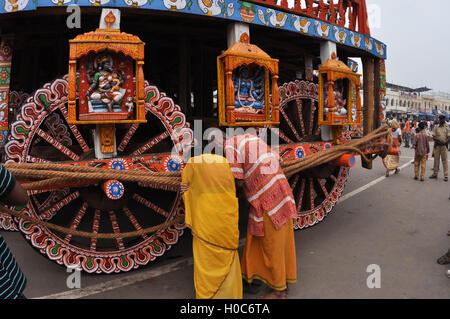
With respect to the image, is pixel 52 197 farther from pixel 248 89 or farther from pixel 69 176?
pixel 248 89

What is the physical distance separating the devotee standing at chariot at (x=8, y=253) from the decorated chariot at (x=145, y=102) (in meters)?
0.75

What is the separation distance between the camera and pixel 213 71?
6.82 metres

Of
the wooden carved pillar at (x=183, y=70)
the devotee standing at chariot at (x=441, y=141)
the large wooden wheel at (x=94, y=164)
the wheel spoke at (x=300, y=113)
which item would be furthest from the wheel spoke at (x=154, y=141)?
the devotee standing at chariot at (x=441, y=141)

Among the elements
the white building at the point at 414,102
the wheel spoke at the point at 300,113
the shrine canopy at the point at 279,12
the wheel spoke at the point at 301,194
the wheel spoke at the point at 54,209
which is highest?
the white building at the point at 414,102

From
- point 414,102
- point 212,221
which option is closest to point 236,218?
point 212,221

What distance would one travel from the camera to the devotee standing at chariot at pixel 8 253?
151cm

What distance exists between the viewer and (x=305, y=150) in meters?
3.93

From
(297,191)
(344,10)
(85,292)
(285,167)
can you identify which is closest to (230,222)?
(285,167)

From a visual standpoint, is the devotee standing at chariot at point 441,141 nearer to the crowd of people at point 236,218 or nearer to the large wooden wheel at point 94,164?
the crowd of people at point 236,218

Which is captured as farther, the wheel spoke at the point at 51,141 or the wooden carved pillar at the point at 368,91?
the wooden carved pillar at the point at 368,91

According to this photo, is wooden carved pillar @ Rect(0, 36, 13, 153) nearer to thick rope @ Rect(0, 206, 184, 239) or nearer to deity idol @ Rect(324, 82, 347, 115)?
thick rope @ Rect(0, 206, 184, 239)

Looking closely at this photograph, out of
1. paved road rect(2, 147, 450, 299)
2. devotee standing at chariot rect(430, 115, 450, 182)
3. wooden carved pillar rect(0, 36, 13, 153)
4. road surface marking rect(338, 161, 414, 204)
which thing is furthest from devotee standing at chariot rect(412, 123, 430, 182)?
wooden carved pillar rect(0, 36, 13, 153)

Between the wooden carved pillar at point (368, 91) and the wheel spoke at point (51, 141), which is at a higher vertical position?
the wooden carved pillar at point (368, 91)

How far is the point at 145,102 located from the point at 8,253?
153 cm
